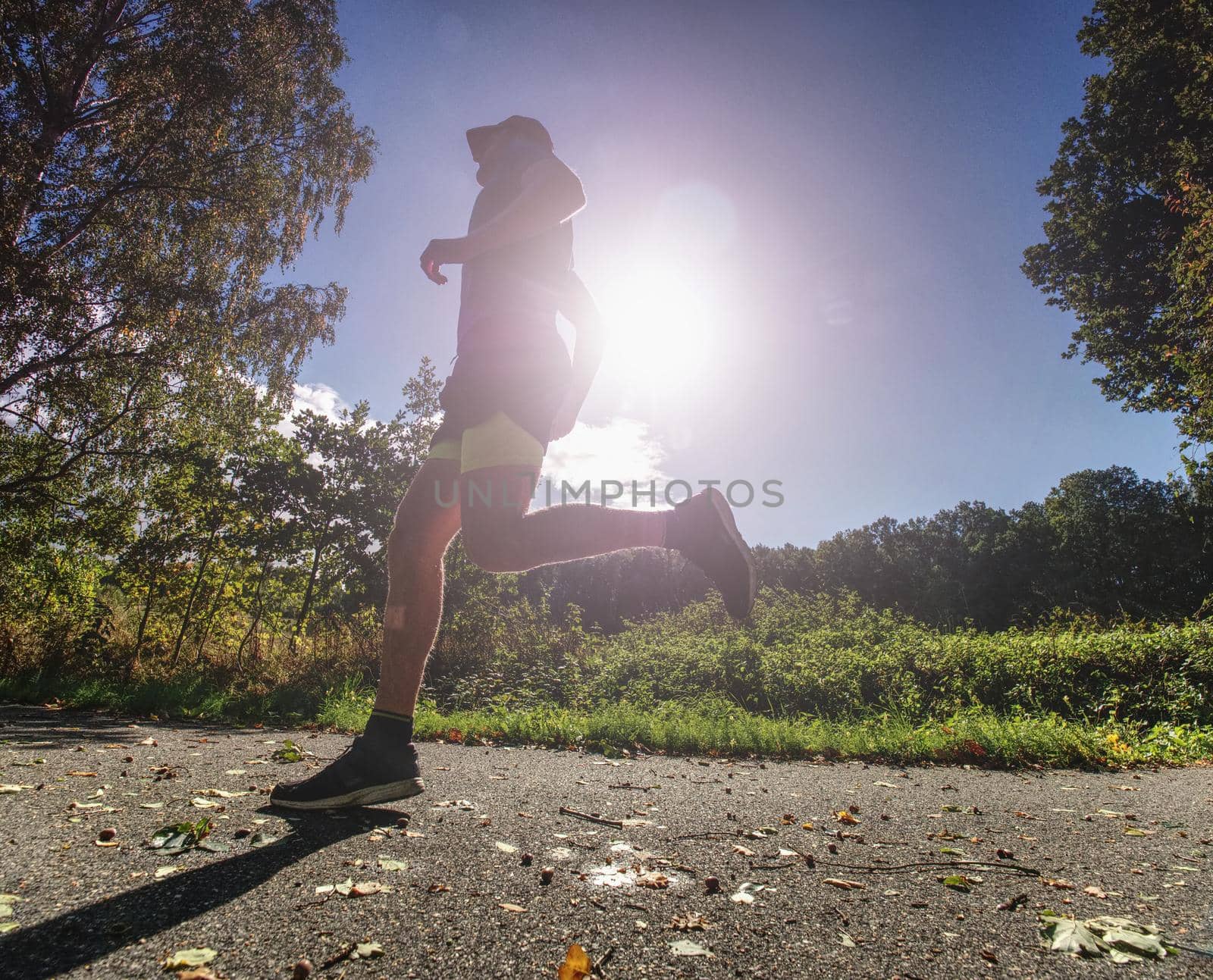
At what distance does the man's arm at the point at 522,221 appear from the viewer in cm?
227

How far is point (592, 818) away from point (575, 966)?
1.09 meters

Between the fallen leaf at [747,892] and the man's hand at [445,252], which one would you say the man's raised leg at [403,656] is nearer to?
the man's hand at [445,252]

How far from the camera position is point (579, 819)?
205 cm

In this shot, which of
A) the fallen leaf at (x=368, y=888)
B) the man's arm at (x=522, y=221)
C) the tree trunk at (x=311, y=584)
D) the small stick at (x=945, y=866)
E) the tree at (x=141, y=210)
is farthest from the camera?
the tree trunk at (x=311, y=584)

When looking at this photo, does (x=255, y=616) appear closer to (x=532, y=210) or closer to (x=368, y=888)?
(x=532, y=210)

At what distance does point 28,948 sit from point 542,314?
2125 mm

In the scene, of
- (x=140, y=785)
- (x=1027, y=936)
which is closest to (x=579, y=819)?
(x=1027, y=936)

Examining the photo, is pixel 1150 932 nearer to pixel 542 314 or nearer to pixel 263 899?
pixel 263 899

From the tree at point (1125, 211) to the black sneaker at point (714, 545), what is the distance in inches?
579

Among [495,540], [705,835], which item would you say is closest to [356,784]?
[495,540]

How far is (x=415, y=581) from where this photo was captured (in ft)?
6.97

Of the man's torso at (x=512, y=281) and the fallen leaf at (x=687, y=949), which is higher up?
the man's torso at (x=512, y=281)

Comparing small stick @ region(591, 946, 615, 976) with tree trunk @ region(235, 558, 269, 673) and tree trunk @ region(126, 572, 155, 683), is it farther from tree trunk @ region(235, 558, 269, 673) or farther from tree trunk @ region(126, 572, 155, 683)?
tree trunk @ region(235, 558, 269, 673)

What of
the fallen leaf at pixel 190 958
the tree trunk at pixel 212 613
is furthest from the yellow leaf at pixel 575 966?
the tree trunk at pixel 212 613
